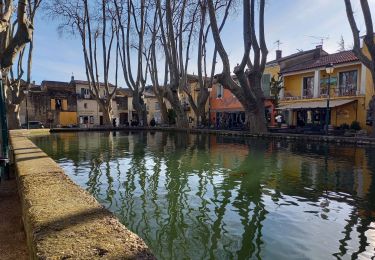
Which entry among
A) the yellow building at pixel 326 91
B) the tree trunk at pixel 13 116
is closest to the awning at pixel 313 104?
the yellow building at pixel 326 91

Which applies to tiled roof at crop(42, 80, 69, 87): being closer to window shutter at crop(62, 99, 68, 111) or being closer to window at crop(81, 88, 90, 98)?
window at crop(81, 88, 90, 98)

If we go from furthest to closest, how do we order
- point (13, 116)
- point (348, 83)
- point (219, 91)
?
point (219, 91), point (13, 116), point (348, 83)

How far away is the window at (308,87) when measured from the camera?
2835cm

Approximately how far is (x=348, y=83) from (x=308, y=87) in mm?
4094

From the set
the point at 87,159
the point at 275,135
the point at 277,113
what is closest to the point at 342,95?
the point at 277,113

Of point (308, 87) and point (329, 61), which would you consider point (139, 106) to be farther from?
point (329, 61)

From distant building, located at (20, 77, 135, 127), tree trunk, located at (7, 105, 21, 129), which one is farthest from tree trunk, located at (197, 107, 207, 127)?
distant building, located at (20, 77, 135, 127)

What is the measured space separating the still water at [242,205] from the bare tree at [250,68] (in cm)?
1017

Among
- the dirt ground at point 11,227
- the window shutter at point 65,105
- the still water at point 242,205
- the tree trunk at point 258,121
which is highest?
the window shutter at point 65,105

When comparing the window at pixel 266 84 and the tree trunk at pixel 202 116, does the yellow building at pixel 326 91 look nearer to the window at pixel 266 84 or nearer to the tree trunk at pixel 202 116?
the window at pixel 266 84

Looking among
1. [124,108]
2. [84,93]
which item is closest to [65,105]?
[84,93]

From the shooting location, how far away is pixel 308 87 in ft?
95.3

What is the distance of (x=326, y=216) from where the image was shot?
205 inches

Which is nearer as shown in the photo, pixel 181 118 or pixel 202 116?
pixel 181 118
